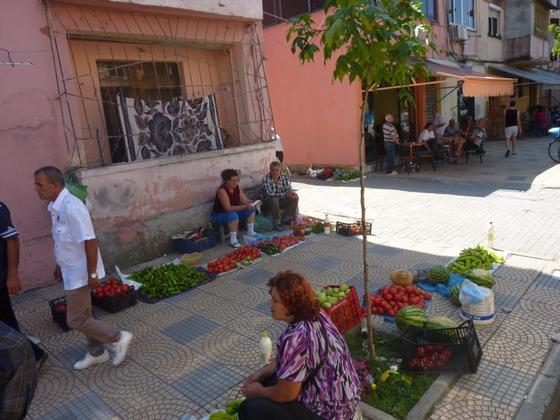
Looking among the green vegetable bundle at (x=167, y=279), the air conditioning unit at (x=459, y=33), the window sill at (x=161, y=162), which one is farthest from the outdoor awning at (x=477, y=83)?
the green vegetable bundle at (x=167, y=279)

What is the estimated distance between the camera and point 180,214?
745 cm

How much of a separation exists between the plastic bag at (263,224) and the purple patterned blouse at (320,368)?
5.68 meters

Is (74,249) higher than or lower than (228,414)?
higher

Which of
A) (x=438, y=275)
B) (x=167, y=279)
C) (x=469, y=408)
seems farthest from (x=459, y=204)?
(x=469, y=408)

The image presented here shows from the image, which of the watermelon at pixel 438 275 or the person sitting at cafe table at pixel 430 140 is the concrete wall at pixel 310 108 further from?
the watermelon at pixel 438 275

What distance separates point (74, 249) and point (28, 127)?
304 centimetres

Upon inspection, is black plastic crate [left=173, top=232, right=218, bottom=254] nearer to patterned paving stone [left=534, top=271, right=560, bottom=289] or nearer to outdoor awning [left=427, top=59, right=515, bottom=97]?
patterned paving stone [left=534, top=271, right=560, bottom=289]

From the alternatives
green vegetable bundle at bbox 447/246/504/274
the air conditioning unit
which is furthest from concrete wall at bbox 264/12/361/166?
green vegetable bundle at bbox 447/246/504/274

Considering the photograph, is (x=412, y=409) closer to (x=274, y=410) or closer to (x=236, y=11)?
(x=274, y=410)

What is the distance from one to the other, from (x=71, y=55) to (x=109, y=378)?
207 inches

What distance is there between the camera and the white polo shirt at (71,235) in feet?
11.6

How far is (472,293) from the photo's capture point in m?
4.09

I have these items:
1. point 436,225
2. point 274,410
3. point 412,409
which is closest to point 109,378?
point 274,410

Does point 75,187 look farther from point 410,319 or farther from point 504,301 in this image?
point 504,301
